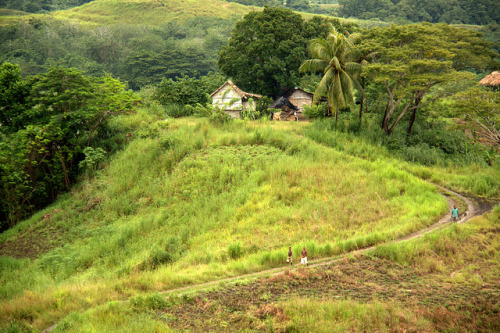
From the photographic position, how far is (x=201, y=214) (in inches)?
654

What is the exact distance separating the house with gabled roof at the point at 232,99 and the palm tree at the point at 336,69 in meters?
6.24

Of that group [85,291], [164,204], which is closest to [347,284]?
[85,291]

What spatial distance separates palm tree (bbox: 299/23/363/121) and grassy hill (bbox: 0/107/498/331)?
250 cm

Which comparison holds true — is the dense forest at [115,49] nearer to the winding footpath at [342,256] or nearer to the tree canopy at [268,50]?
the tree canopy at [268,50]

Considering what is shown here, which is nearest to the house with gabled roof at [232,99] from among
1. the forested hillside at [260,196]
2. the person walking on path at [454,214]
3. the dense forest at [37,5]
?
the forested hillside at [260,196]

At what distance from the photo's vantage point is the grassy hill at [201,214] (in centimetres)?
1188

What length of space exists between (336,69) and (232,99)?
Answer: 8.35 meters

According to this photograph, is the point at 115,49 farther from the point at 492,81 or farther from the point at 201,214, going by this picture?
the point at 201,214

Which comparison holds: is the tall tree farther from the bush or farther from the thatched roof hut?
the thatched roof hut

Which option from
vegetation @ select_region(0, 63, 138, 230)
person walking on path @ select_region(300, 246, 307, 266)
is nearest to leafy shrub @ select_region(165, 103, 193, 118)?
vegetation @ select_region(0, 63, 138, 230)

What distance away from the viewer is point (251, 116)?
90.4 feet

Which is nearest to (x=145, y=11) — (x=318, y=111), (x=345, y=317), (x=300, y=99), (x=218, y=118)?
(x=300, y=99)

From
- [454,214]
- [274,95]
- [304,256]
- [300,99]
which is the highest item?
[274,95]

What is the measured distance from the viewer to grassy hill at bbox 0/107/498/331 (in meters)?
11.9
